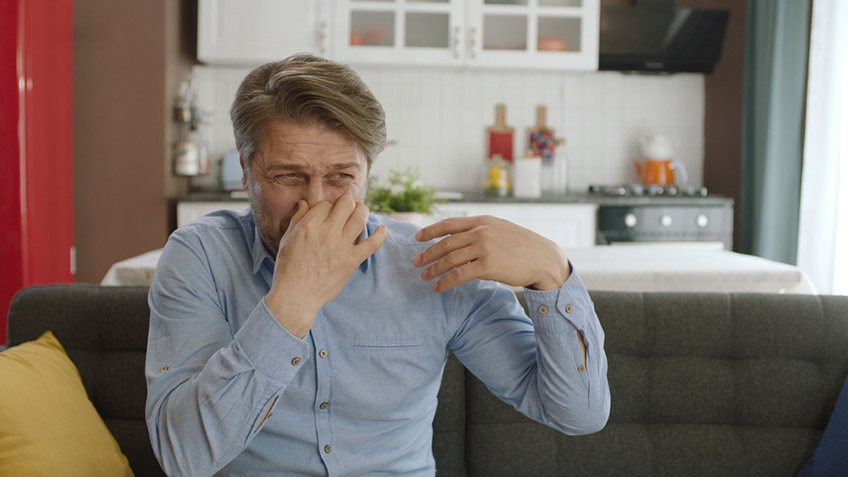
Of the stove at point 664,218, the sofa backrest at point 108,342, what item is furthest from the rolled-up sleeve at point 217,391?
the stove at point 664,218

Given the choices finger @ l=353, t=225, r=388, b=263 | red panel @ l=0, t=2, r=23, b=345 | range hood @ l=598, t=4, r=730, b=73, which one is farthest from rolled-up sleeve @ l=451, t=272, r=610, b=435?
range hood @ l=598, t=4, r=730, b=73

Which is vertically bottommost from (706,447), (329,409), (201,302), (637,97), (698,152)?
(706,447)

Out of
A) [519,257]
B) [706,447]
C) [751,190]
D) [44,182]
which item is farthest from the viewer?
[751,190]

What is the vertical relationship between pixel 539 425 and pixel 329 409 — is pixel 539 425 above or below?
below

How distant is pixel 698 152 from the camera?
463cm

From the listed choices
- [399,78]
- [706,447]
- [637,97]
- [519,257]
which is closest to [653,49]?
[637,97]

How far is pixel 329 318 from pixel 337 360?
72 millimetres

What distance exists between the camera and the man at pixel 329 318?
3.35ft

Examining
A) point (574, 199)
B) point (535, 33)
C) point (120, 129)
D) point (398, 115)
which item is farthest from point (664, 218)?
point (120, 129)

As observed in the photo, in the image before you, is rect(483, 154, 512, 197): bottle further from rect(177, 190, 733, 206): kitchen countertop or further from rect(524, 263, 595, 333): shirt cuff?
rect(524, 263, 595, 333): shirt cuff

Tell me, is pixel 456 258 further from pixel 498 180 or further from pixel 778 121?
pixel 498 180

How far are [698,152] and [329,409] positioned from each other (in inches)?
155

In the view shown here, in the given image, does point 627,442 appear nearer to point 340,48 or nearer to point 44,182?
point 44,182

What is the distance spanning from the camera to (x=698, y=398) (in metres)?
1.60
